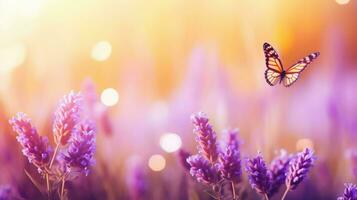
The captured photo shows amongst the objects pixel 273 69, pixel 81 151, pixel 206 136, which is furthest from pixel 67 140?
pixel 273 69

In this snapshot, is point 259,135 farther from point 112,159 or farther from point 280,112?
point 112,159

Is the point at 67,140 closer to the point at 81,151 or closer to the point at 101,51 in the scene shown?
the point at 81,151

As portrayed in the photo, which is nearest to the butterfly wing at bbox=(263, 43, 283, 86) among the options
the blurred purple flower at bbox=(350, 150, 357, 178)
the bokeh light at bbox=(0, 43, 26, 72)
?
the blurred purple flower at bbox=(350, 150, 357, 178)

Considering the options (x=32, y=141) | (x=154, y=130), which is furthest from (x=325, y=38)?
(x=32, y=141)

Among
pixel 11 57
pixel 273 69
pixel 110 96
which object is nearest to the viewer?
pixel 273 69

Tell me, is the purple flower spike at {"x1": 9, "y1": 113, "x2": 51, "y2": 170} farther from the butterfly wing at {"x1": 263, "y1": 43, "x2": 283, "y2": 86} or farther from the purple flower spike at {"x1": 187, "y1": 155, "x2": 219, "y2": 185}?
the butterfly wing at {"x1": 263, "y1": 43, "x2": 283, "y2": 86}

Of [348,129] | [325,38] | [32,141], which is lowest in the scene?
[348,129]
